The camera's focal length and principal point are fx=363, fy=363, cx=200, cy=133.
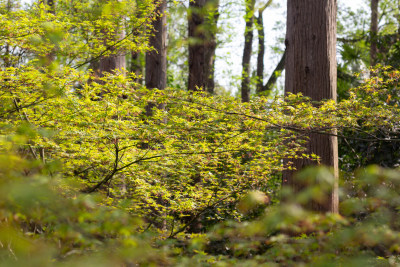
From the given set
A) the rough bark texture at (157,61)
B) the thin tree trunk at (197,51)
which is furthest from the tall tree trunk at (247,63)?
the rough bark texture at (157,61)

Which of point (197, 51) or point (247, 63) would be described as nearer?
point (197, 51)

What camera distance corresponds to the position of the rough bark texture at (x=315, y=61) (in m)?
4.70

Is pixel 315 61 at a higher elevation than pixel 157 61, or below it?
below

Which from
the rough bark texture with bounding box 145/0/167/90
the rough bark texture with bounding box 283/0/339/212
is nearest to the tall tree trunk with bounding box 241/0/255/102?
the rough bark texture with bounding box 145/0/167/90

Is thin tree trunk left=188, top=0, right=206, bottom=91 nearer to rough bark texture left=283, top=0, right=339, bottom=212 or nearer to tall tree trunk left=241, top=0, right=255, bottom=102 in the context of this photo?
rough bark texture left=283, top=0, right=339, bottom=212

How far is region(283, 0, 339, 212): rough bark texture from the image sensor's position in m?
4.70

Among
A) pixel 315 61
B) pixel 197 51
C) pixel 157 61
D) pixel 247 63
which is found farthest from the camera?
pixel 247 63

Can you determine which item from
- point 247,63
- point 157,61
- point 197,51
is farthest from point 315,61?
point 247,63

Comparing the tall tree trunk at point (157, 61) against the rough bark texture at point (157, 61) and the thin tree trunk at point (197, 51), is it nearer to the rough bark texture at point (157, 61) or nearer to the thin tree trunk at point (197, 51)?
the rough bark texture at point (157, 61)

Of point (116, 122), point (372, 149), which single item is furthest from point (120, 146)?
point (372, 149)

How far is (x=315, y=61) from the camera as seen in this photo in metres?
4.80

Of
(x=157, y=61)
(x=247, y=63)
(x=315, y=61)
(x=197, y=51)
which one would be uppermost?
(x=247, y=63)

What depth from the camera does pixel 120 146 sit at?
13.4ft

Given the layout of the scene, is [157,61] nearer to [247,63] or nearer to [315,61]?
[315,61]
